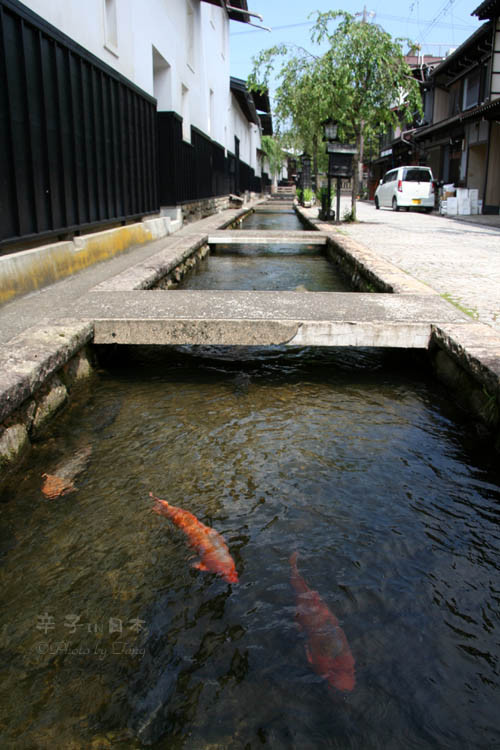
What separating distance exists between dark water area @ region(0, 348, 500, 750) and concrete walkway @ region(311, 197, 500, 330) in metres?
1.85

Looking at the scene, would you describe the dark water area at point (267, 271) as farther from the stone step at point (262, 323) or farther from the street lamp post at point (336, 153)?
the street lamp post at point (336, 153)

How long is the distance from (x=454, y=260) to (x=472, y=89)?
20618mm

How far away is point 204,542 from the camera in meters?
2.25

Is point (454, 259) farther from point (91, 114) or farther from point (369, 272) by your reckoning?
point (91, 114)

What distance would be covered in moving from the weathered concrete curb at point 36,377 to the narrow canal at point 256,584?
12 cm

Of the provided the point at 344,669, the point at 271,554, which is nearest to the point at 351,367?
the point at 271,554

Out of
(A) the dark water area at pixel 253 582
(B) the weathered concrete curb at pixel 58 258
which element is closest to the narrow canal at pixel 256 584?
(A) the dark water area at pixel 253 582

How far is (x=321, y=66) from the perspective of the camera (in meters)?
15.8

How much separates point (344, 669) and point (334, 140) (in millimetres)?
15306

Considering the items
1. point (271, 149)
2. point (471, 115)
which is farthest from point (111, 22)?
point (271, 149)

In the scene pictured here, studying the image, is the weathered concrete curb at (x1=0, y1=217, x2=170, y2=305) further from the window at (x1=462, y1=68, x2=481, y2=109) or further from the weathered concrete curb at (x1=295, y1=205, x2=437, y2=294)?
the window at (x1=462, y1=68, x2=481, y2=109)

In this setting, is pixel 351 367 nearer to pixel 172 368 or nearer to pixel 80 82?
pixel 172 368

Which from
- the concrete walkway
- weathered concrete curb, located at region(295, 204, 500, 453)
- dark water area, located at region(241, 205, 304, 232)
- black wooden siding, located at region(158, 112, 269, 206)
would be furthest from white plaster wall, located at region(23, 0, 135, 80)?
dark water area, located at region(241, 205, 304, 232)

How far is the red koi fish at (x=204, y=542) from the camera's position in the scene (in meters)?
2.10
